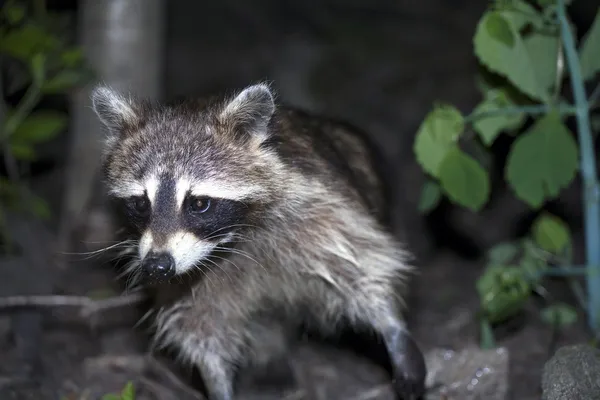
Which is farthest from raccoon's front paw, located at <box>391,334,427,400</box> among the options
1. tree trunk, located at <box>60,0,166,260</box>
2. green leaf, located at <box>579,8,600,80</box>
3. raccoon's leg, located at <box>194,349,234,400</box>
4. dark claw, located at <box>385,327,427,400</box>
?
tree trunk, located at <box>60,0,166,260</box>

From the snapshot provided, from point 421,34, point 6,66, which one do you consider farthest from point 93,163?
point 421,34

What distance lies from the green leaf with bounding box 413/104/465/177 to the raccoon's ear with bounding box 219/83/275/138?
67 cm

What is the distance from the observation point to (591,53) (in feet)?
10.8

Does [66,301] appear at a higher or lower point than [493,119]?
lower

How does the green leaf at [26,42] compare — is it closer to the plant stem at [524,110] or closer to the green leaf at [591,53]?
the plant stem at [524,110]

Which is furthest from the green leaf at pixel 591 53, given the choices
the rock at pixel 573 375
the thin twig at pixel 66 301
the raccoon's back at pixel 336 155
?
the thin twig at pixel 66 301

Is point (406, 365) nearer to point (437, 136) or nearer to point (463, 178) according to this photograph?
point (463, 178)

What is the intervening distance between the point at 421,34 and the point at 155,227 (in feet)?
14.2

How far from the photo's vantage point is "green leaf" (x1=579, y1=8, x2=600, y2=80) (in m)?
3.26

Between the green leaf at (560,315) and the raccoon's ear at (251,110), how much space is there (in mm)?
1687

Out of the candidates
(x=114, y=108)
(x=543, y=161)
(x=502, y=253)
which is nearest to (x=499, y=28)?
(x=543, y=161)

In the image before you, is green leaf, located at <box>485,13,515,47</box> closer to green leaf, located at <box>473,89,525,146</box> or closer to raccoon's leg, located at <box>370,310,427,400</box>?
green leaf, located at <box>473,89,525,146</box>

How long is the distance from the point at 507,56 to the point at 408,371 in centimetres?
126

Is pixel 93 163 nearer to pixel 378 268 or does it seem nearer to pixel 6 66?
pixel 6 66
